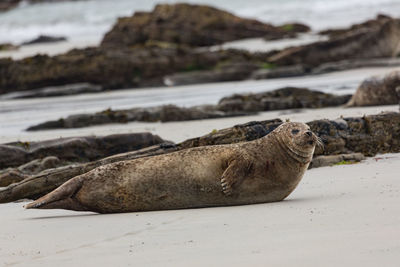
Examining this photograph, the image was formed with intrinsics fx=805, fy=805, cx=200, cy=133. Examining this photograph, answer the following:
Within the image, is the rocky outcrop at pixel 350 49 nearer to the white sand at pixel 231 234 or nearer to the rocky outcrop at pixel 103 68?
the rocky outcrop at pixel 103 68

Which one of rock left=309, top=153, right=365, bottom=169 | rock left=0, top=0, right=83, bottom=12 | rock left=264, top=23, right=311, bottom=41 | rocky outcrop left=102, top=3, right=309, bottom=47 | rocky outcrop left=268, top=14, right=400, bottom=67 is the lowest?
rock left=309, top=153, right=365, bottom=169

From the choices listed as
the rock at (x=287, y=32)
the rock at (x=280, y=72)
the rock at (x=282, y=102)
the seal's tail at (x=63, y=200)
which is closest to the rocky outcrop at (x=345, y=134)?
the seal's tail at (x=63, y=200)

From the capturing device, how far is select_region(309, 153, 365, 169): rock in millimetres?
8758

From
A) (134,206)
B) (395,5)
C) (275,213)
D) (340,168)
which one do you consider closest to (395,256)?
(275,213)

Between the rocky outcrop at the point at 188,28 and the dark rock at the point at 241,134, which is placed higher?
the rocky outcrop at the point at 188,28

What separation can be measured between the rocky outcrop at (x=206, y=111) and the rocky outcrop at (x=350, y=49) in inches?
342

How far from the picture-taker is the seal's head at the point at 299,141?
22.5ft

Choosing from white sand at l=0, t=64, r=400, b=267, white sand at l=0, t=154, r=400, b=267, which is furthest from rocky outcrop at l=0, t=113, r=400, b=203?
white sand at l=0, t=154, r=400, b=267

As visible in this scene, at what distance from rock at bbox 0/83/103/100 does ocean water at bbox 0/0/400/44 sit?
Result: 53.5ft

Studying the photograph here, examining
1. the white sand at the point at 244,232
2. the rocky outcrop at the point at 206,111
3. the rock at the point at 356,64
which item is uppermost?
the rock at the point at 356,64

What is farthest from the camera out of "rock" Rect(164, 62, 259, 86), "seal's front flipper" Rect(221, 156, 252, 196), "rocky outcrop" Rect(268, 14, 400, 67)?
"rocky outcrop" Rect(268, 14, 400, 67)

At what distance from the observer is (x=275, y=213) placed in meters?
5.97

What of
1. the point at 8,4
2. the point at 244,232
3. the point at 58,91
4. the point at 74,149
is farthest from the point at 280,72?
the point at 8,4

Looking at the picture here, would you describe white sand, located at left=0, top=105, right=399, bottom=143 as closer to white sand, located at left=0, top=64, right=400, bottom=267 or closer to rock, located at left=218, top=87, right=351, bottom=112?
rock, located at left=218, top=87, right=351, bottom=112
